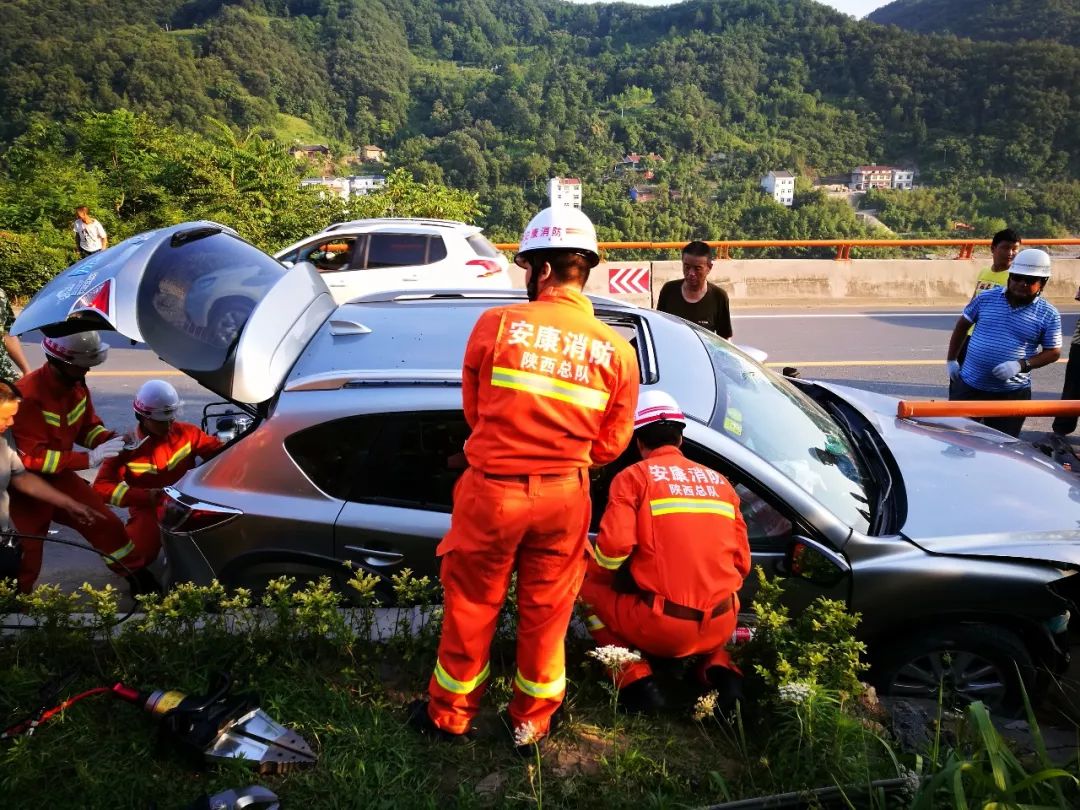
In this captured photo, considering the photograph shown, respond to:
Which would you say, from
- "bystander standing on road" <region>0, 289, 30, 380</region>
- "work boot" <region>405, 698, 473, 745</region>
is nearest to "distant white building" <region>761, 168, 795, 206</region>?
"bystander standing on road" <region>0, 289, 30, 380</region>

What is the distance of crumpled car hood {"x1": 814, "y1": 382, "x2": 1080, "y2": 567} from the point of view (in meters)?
2.97

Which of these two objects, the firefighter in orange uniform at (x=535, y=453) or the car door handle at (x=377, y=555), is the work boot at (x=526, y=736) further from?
the car door handle at (x=377, y=555)

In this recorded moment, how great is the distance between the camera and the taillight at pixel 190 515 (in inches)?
127

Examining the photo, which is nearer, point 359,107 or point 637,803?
point 637,803

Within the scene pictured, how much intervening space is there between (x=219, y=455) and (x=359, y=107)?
3166 inches

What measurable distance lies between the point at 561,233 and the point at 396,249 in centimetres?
776

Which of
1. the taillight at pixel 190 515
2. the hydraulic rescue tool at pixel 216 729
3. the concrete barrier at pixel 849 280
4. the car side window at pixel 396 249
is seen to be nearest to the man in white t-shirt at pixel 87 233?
the car side window at pixel 396 249

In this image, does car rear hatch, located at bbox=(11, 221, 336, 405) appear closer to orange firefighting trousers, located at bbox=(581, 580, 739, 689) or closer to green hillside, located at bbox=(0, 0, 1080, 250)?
orange firefighting trousers, located at bbox=(581, 580, 739, 689)

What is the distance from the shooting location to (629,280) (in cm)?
1191

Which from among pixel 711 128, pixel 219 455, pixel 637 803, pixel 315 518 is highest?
pixel 711 128

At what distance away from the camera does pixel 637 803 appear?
2.26 meters

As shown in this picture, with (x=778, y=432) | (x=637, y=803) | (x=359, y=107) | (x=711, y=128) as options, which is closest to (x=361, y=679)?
(x=637, y=803)

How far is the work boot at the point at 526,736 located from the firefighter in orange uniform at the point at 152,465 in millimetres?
2265

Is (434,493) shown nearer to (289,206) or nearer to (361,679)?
(361,679)
